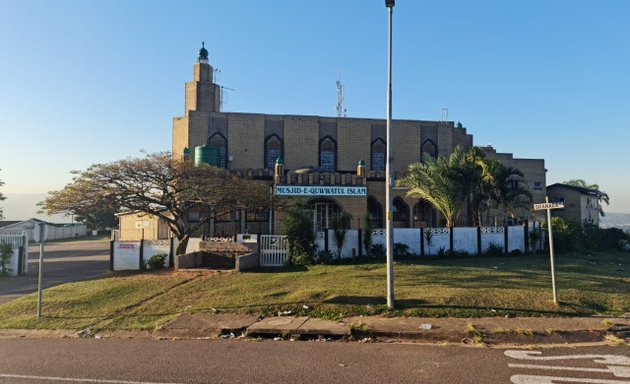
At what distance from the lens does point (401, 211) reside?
29.5 meters

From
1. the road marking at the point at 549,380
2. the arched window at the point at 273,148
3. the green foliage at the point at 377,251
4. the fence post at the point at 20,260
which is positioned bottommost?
the road marking at the point at 549,380

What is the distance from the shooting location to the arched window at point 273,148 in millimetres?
32469

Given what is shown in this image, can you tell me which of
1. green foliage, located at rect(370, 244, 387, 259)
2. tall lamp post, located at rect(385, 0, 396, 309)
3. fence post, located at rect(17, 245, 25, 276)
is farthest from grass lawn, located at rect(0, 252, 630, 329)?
fence post, located at rect(17, 245, 25, 276)

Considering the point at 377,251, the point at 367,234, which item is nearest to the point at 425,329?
the point at 367,234

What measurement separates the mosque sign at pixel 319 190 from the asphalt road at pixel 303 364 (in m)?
16.0

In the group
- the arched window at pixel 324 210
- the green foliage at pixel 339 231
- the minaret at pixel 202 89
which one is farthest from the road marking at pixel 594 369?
the minaret at pixel 202 89

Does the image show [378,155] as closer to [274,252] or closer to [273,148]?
[273,148]

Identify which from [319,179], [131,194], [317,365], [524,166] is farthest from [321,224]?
[524,166]

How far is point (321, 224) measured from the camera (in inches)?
1054

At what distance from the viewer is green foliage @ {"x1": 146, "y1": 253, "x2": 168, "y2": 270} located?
1761 centimetres

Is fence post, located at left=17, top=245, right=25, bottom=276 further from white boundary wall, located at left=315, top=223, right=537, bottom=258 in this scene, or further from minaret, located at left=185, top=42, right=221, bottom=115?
minaret, located at left=185, top=42, right=221, bottom=115

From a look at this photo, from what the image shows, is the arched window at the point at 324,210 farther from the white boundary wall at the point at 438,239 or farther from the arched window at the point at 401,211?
the white boundary wall at the point at 438,239

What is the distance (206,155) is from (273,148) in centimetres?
560

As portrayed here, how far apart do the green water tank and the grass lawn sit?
1422 centimetres
